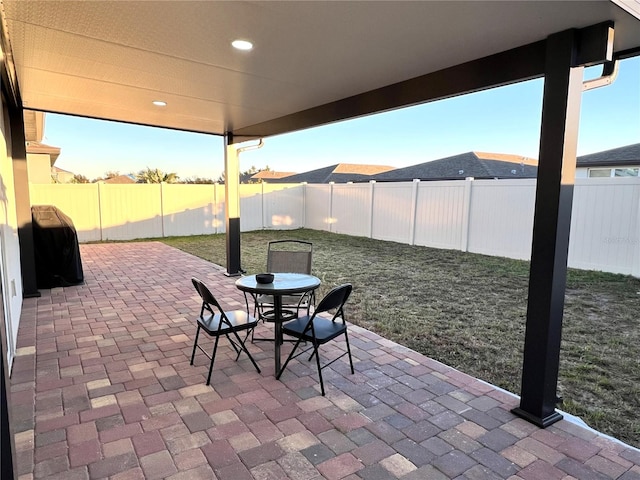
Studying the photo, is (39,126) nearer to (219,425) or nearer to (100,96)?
(100,96)

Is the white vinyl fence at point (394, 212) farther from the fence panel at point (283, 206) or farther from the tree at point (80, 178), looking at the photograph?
the tree at point (80, 178)

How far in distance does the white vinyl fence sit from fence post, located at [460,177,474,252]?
24 mm

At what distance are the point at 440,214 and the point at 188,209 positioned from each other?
7.96 m

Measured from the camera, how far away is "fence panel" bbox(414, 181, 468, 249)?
9.22m

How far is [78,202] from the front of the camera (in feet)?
34.8

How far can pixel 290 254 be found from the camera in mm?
4117

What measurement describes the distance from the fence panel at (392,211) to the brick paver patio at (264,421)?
23.3ft

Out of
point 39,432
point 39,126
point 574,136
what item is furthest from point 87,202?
point 574,136

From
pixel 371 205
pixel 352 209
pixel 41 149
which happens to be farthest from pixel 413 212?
pixel 41 149

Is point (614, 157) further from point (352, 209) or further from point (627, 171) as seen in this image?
point (352, 209)

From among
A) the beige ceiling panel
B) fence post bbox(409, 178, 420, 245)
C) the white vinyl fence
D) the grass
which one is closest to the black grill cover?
the beige ceiling panel

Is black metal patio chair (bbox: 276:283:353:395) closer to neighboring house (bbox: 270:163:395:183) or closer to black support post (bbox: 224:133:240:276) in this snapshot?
black support post (bbox: 224:133:240:276)

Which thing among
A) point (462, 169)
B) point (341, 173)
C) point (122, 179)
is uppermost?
point (341, 173)

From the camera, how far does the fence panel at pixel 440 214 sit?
9219 millimetres
